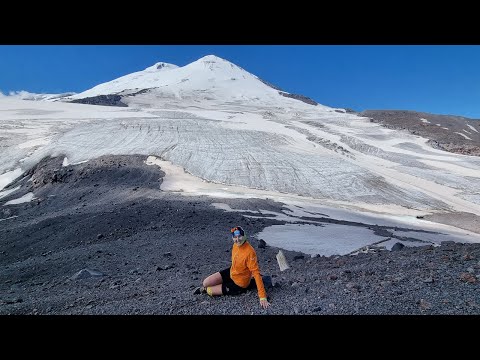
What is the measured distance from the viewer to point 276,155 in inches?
1062

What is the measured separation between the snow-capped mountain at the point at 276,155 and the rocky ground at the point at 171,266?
187 inches

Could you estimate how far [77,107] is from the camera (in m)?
50.5

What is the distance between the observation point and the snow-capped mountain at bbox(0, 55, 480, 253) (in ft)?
67.8

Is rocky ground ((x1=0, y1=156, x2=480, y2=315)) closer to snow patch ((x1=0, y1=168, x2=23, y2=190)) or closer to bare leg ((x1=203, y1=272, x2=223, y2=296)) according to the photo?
bare leg ((x1=203, y1=272, x2=223, y2=296))

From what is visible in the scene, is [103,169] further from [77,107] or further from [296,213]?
[77,107]

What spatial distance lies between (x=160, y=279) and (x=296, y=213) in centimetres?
888

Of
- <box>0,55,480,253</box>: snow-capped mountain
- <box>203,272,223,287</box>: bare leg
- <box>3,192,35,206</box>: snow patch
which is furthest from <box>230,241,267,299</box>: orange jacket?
<box>3,192,35,206</box>: snow patch

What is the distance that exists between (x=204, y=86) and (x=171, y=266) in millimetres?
84448

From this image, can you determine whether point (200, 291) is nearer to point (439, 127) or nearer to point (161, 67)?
point (439, 127)

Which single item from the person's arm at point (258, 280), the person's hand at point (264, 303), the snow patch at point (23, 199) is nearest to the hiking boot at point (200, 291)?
the person's arm at point (258, 280)

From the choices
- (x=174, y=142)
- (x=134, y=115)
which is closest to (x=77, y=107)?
(x=134, y=115)

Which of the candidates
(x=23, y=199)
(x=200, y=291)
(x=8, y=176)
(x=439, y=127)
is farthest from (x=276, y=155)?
(x=439, y=127)

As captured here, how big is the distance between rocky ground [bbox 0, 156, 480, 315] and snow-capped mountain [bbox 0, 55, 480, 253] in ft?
15.6
